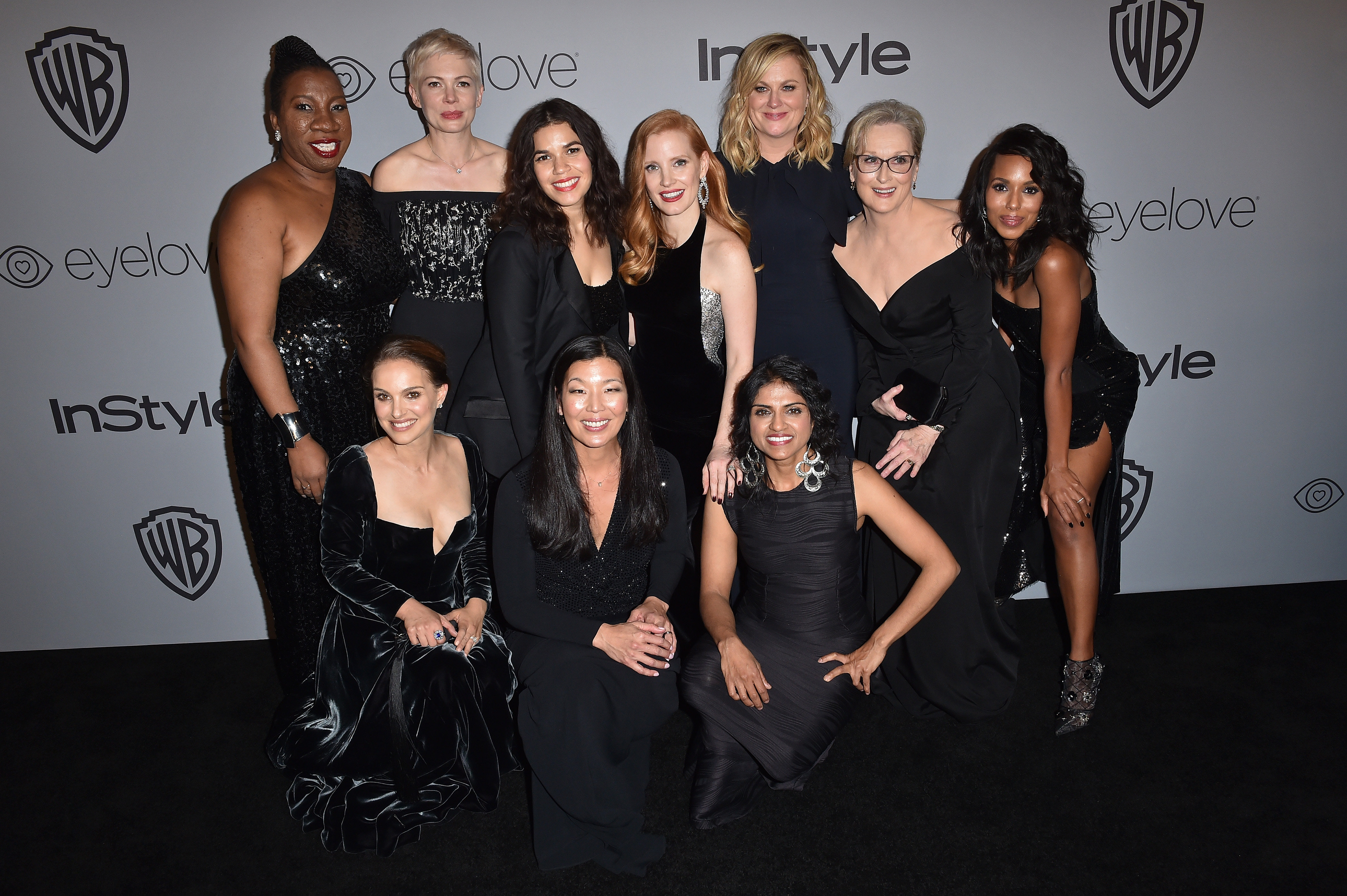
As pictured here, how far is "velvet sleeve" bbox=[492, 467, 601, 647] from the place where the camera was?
2289mm

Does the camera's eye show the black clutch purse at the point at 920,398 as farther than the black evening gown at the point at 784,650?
Yes

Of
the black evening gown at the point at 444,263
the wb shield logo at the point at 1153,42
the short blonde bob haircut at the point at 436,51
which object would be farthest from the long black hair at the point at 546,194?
the wb shield logo at the point at 1153,42

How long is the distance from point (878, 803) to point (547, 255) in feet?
6.20

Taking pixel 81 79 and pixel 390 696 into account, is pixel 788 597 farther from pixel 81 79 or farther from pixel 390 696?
pixel 81 79

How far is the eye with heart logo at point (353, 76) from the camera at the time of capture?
2875 mm

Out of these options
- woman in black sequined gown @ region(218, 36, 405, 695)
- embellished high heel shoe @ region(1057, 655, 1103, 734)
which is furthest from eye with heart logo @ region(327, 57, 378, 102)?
embellished high heel shoe @ region(1057, 655, 1103, 734)

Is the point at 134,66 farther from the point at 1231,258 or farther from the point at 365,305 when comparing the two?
the point at 1231,258

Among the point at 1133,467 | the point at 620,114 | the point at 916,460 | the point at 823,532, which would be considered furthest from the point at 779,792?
the point at 620,114

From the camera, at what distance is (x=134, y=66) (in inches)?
113

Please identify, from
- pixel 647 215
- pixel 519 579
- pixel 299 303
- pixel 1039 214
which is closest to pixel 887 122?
pixel 1039 214

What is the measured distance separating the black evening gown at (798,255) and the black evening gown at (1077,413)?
57 cm

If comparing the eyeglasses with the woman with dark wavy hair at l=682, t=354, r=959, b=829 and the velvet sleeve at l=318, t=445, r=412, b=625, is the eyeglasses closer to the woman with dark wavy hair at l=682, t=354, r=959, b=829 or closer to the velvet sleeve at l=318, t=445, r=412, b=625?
the woman with dark wavy hair at l=682, t=354, r=959, b=829

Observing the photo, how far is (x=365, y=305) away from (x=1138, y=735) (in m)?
2.83

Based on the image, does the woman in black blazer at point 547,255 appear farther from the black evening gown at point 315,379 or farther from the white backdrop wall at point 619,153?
the white backdrop wall at point 619,153
